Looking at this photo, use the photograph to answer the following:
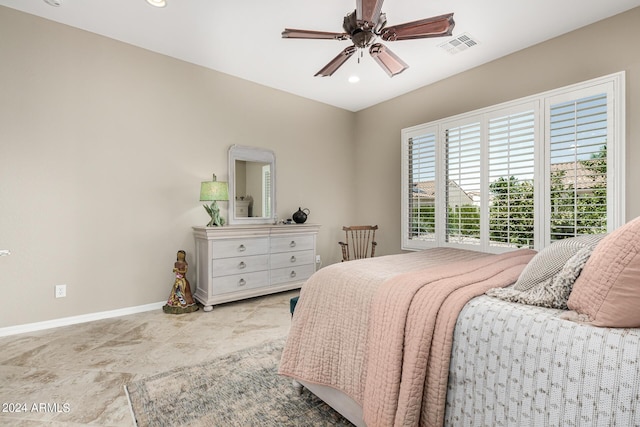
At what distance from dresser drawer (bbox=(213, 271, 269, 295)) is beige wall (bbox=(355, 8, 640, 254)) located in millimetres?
1951

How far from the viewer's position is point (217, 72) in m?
3.68

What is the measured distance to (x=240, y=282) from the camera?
3395mm

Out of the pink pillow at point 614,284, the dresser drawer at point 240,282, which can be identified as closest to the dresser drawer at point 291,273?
the dresser drawer at point 240,282

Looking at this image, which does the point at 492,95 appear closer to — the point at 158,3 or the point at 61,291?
the point at 158,3

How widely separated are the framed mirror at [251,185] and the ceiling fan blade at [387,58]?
2039 millimetres

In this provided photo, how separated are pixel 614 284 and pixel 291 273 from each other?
3.25 meters

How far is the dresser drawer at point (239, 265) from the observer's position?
3232mm

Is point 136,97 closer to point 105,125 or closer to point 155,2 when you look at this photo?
point 105,125

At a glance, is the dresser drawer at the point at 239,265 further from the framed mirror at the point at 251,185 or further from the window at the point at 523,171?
the window at the point at 523,171

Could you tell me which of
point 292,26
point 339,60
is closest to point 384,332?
point 339,60

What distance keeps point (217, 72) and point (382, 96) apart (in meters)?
2.31

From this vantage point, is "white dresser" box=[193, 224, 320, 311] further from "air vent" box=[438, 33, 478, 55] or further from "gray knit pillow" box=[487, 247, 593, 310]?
"gray knit pillow" box=[487, 247, 593, 310]

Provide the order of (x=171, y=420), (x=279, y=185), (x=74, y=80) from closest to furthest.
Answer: (x=171, y=420), (x=74, y=80), (x=279, y=185)

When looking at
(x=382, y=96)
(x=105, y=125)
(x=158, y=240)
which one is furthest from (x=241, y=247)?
(x=382, y=96)
